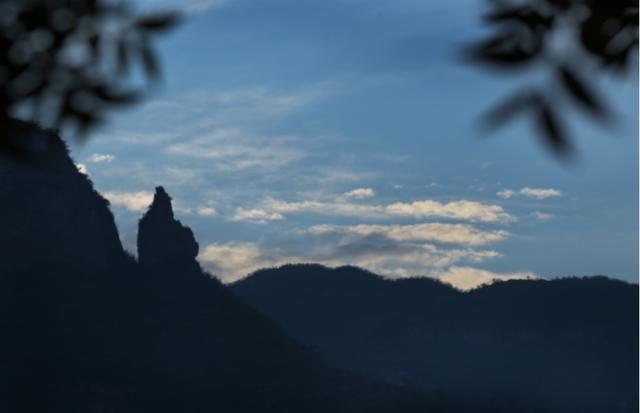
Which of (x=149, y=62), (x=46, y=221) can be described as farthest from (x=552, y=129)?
(x=46, y=221)

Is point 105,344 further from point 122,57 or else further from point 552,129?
point 552,129

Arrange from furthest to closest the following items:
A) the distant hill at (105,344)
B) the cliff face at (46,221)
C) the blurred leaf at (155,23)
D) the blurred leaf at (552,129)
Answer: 1. the cliff face at (46,221)
2. the distant hill at (105,344)
3. the blurred leaf at (155,23)
4. the blurred leaf at (552,129)

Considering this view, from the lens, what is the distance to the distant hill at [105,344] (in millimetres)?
168250

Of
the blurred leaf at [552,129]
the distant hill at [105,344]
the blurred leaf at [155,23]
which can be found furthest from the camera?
the distant hill at [105,344]

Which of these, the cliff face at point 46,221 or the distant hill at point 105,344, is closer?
the distant hill at point 105,344

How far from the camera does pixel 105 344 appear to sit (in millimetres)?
181625

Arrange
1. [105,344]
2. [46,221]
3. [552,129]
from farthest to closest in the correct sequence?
[46,221], [105,344], [552,129]

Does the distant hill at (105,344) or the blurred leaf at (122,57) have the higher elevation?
the distant hill at (105,344)

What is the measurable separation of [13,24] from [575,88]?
409cm

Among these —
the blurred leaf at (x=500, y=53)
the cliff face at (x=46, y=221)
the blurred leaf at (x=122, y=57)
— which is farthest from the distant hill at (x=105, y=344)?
the blurred leaf at (x=500, y=53)

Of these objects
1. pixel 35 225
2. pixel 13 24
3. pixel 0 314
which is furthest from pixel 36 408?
pixel 13 24

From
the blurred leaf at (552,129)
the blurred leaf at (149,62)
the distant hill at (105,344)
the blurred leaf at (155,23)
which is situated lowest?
the blurred leaf at (552,129)

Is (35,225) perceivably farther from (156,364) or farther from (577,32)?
(577,32)

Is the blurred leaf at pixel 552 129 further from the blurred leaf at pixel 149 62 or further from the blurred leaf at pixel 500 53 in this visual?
the blurred leaf at pixel 149 62
